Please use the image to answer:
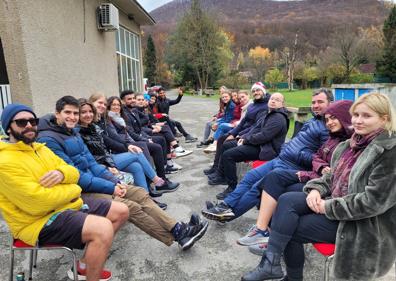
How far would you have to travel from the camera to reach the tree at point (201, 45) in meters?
35.5

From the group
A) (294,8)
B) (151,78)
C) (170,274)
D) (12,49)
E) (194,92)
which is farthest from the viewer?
(294,8)

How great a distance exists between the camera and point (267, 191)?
2.77 metres

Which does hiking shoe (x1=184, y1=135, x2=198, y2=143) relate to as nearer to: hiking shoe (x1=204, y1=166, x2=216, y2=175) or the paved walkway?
hiking shoe (x1=204, y1=166, x2=216, y2=175)

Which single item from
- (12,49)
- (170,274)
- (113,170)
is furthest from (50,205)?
(12,49)

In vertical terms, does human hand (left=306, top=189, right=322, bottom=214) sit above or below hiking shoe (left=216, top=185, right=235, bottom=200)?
above

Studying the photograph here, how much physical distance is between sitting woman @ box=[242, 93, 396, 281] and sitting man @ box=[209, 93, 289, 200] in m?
1.54

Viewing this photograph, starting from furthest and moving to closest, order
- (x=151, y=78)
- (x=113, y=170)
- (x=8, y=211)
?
(x=151, y=78) → (x=113, y=170) → (x=8, y=211)

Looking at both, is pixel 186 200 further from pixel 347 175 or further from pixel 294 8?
pixel 294 8

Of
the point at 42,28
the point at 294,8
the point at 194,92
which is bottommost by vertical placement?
the point at 194,92

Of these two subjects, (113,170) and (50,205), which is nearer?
(50,205)

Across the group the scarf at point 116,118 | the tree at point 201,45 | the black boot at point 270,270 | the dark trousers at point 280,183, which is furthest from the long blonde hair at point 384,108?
the tree at point 201,45

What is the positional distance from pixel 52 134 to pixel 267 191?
1961 millimetres

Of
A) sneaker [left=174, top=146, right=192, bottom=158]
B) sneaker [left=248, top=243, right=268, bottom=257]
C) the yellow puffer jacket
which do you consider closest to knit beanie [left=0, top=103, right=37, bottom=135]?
the yellow puffer jacket

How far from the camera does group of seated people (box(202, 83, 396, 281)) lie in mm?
1828
